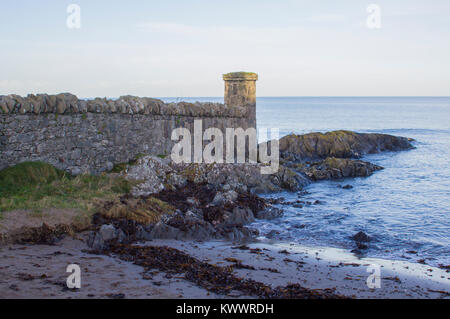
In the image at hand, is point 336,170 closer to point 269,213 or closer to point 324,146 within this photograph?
point 324,146

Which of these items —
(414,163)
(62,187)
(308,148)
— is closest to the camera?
(62,187)

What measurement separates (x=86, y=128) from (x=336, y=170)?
12577mm

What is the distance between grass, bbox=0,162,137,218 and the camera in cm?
862

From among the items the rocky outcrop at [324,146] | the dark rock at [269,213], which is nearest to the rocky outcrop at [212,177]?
the dark rock at [269,213]

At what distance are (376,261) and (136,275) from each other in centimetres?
499

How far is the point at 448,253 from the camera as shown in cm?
921

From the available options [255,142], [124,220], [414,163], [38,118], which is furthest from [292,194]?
[414,163]

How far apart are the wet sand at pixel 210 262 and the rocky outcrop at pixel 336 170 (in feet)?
34.1

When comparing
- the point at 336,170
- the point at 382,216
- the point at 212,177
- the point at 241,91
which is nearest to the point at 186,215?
the point at 212,177

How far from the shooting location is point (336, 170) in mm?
19922

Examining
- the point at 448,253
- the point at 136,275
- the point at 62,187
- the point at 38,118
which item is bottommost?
the point at 448,253

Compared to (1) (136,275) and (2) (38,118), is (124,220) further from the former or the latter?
(2) (38,118)

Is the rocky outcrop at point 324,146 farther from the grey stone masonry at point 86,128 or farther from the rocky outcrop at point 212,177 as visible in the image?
the grey stone masonry at point 86,128

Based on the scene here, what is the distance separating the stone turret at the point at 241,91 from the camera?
17109mm
